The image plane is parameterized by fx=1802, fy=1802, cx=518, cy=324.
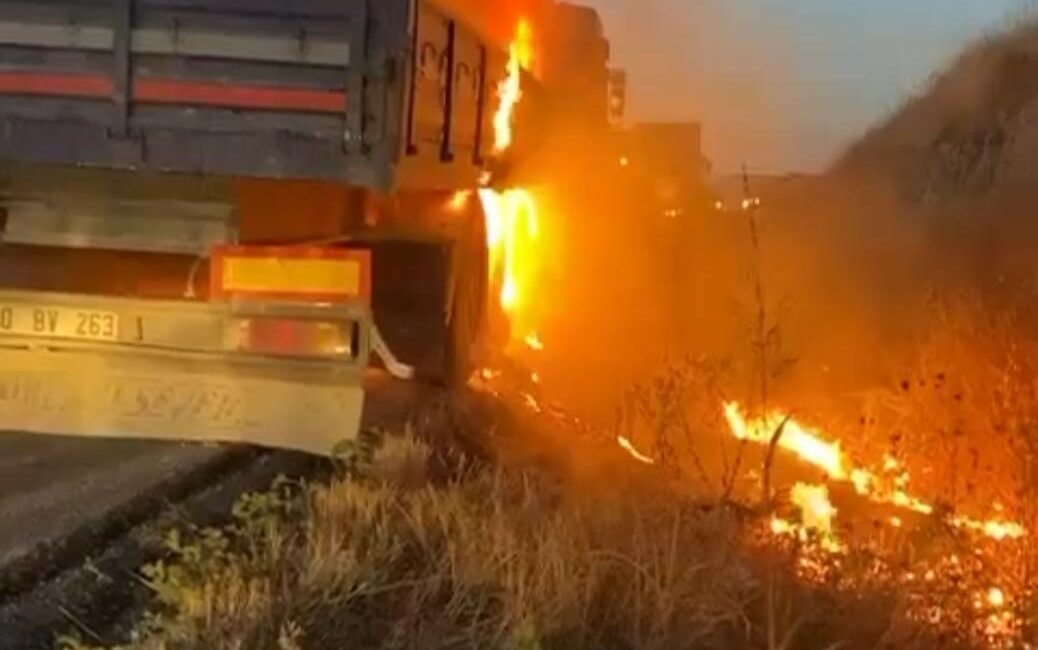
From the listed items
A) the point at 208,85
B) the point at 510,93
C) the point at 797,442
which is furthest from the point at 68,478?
the point at 797,442

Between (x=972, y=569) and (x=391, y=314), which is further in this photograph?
(x=391, y=314)

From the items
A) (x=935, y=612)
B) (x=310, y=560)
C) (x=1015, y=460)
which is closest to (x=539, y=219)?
(x=1015, y=460)

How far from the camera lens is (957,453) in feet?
40.0

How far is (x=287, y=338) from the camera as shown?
29.4 ft

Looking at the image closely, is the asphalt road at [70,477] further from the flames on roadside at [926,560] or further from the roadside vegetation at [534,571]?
the flames on roadside at [926,560]

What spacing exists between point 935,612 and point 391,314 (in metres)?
4.59

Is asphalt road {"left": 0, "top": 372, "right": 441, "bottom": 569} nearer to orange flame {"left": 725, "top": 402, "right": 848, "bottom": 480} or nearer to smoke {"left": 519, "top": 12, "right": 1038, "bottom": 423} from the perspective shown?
orange flame {"left": 725, "top": 402, "right": 848, "bottom": 480}

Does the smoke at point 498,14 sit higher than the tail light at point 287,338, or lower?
higher

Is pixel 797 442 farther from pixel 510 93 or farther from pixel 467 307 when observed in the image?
pixel 510 93

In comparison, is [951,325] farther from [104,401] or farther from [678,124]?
[678,124]

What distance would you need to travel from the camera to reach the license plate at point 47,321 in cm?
909

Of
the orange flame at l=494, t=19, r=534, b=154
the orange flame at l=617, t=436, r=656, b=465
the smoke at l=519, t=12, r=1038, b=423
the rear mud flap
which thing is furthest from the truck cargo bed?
the smoke at l=519, t=12, r=1038, b=423

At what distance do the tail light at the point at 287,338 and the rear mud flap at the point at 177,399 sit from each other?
0.30 ft

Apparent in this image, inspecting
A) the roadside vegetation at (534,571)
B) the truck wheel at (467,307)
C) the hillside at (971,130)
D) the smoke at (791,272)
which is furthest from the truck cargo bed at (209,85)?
the hillside at (971,130)
